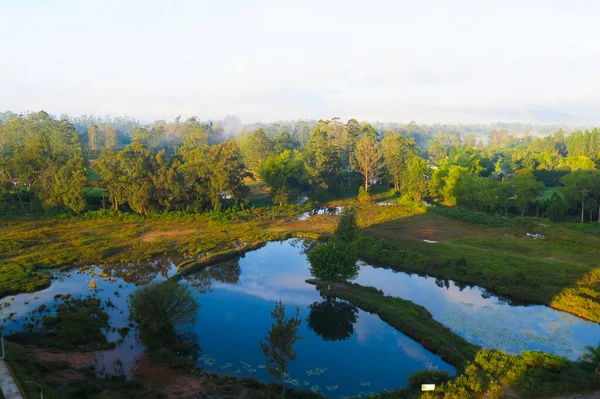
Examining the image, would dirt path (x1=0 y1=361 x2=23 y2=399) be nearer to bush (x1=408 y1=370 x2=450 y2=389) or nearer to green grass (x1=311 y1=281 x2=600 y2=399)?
green grass (x1=311 y1=281 x2=600 y2=399)

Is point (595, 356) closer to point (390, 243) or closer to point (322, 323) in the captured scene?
point (322, 323)

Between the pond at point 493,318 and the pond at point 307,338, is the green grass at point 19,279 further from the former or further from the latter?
the pond at point 493,318

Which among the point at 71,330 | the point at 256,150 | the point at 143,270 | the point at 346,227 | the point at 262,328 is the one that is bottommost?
the point at 262,328

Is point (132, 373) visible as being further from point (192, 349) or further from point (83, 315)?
point (83, 315)

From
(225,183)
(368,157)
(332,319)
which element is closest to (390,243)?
(332,319)

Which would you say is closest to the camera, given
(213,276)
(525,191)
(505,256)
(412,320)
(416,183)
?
(412,320)

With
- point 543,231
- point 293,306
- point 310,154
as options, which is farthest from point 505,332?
point 310,154

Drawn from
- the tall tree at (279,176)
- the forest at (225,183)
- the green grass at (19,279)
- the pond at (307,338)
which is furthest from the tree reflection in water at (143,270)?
the tall tree at (279,176)
